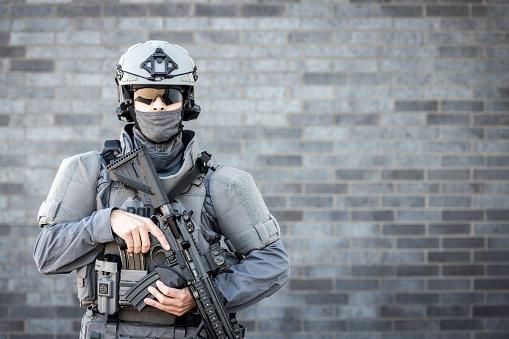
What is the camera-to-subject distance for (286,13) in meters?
4.32

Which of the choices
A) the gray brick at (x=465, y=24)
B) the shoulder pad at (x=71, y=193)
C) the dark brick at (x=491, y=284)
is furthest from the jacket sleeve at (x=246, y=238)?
the gray brick at (x=465, y=24)

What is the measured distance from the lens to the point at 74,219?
2086 mm

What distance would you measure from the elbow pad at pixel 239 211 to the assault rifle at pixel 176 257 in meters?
0.16

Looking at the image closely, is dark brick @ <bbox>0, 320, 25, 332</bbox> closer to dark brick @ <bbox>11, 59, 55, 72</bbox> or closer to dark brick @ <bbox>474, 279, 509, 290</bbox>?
dark brick @ <bbox>11, 59, 55, 72</bbox>

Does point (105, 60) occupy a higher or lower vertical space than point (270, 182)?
higher

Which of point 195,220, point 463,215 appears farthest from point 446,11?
point 195,220

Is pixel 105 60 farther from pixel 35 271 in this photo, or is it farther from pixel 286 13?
pixel 35 271

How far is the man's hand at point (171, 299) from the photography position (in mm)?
1962

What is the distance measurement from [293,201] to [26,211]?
214cm

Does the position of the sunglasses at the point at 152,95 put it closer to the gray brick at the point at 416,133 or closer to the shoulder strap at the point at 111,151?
the shoulder strap at the point at 111,151

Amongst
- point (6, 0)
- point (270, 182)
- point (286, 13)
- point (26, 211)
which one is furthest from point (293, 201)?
point (6, 0)

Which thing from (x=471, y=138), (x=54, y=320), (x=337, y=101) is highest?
(x=337, y=101)

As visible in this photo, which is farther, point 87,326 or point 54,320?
point 54,320

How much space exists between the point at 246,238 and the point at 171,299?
394 mm
